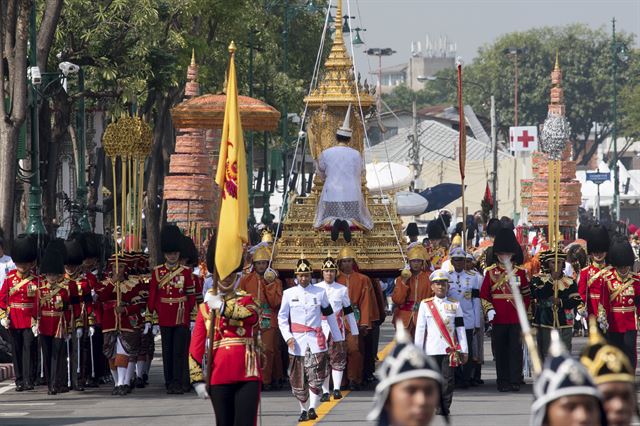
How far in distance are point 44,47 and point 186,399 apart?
7.60 metres

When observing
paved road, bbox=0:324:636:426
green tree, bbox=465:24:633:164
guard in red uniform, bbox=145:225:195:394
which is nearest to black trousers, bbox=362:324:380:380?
paved road, bbox=0:324:636:426

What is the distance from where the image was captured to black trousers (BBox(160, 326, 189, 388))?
19.7 metres

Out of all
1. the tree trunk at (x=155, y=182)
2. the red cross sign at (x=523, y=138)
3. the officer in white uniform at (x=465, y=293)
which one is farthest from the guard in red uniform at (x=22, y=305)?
the red cross sign at (x=523, y=138)

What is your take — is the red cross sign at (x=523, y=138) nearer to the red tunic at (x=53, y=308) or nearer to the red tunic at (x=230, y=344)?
the red tunic at (x=53, y=308)

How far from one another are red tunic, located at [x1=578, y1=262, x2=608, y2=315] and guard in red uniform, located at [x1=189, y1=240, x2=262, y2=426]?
7.58m

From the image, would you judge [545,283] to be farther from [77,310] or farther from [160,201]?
[160,201]

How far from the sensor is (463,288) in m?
19.9

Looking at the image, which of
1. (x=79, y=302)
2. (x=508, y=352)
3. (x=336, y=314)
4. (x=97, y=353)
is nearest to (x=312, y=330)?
(x=336, y=314)

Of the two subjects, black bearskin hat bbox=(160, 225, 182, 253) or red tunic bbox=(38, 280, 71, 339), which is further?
red tunic bbox=(38, 280, 71, 339)

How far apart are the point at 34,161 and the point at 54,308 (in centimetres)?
549

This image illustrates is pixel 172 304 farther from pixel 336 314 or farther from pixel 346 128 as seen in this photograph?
pixel 346 128

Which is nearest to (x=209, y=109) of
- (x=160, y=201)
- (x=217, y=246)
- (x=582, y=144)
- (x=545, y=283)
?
(x=545, y=283)

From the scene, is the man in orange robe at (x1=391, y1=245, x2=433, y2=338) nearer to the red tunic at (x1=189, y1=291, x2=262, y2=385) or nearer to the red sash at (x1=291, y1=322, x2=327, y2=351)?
the red sash at (x1=291, y1=322, x2=327, y2=351)

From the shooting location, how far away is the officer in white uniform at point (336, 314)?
18.3m
